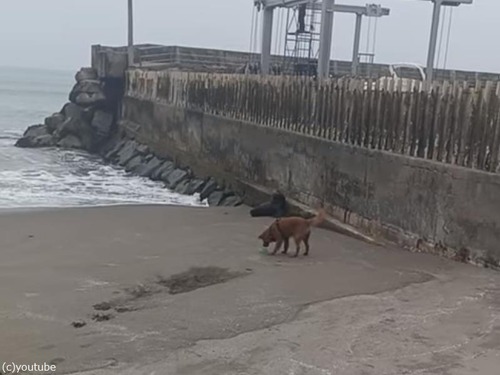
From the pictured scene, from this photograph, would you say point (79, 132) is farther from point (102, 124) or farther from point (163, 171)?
point (163, 171)

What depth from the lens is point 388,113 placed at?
32.7ft

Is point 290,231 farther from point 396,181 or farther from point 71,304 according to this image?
point 71,304

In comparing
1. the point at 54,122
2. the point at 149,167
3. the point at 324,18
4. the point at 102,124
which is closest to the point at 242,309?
the point at 324,18

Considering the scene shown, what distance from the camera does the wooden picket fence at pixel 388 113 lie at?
8172mm

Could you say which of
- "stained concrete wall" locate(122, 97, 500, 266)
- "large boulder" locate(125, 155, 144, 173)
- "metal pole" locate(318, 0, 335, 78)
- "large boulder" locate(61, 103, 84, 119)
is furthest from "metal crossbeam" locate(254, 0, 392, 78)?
"large boulder" locate(61, 103, 84, 119)

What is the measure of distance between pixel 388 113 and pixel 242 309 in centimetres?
477

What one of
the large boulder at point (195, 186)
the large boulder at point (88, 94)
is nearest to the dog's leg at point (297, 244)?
the large boulder at point (195, 186)

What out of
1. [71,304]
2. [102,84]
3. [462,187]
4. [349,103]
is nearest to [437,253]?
[462,187]

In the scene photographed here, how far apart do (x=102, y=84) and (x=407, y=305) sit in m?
26.3

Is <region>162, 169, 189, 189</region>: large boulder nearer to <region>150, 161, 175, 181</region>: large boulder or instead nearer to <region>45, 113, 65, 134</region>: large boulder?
<region>150, 161, 175, 181</region>: large boulder

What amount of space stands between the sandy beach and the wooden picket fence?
4.70 feet

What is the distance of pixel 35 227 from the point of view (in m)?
11.2

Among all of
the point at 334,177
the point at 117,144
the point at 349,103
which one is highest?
the point at 349,103

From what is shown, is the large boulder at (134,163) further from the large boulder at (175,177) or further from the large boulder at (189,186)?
the large boulder at (189,186)
